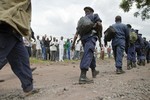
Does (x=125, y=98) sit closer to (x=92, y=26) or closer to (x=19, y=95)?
(x=19, y=95)

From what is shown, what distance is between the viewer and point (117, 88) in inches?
318

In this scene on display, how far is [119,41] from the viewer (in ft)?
39.9

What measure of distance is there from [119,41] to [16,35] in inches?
229

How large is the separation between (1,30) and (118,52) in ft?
20.0

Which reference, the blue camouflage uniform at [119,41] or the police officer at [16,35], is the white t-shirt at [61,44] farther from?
the police officer at [16,35]

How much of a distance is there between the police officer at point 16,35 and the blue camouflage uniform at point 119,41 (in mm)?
5255

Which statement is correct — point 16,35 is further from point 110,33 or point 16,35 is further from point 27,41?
point 110,33

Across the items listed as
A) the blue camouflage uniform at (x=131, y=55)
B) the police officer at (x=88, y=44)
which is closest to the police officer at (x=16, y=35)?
the police officer at (x=88, y=44)

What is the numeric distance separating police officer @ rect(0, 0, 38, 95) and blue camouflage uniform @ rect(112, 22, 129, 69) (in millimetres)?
5255

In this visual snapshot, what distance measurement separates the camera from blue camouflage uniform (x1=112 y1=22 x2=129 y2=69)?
12.2 m

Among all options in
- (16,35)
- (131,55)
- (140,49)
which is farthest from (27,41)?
(140,49)

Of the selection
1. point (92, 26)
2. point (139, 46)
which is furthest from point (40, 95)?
point (139, 46)

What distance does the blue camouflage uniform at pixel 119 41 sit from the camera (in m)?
12.2

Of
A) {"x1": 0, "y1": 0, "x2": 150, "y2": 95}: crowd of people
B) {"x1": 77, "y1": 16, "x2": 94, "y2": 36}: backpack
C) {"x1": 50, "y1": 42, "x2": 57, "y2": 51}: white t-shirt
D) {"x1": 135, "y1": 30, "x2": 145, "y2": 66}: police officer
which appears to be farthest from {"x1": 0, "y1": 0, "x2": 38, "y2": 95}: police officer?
{"x1": 50, "y1": 42, "x2": 57, "y2": 51}: white t-shirt
